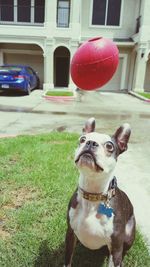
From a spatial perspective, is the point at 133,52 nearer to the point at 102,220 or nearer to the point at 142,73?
the point at 142,73

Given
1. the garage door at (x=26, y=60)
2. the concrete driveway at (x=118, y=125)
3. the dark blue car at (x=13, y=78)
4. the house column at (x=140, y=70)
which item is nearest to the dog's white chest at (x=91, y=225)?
the concrete driveway at (x=118, y=125)

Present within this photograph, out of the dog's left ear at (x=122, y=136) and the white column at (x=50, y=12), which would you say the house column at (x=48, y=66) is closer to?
the white column at (x=50, y=12)

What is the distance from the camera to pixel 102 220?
1965 mm

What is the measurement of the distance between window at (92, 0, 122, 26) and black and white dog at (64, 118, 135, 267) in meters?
18.1

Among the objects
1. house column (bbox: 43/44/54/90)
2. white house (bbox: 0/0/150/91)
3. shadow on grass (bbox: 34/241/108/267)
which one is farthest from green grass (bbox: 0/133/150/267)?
white house (bbox: 0/0/150/91)

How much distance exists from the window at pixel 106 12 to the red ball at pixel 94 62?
51.7 ft

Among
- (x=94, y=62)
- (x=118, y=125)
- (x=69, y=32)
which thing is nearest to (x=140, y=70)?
(x=69, y=32)

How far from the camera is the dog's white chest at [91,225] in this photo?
196 cm

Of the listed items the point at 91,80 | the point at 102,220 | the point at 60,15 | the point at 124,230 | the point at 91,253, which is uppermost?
the point at 60,15

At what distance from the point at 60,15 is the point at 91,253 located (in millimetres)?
16348

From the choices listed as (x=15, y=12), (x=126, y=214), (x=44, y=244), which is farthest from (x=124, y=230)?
(x=15, y=12)

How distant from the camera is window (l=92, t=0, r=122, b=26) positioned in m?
18.2

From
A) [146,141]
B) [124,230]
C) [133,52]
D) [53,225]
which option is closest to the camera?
[124,230]

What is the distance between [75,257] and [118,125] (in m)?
5.88
